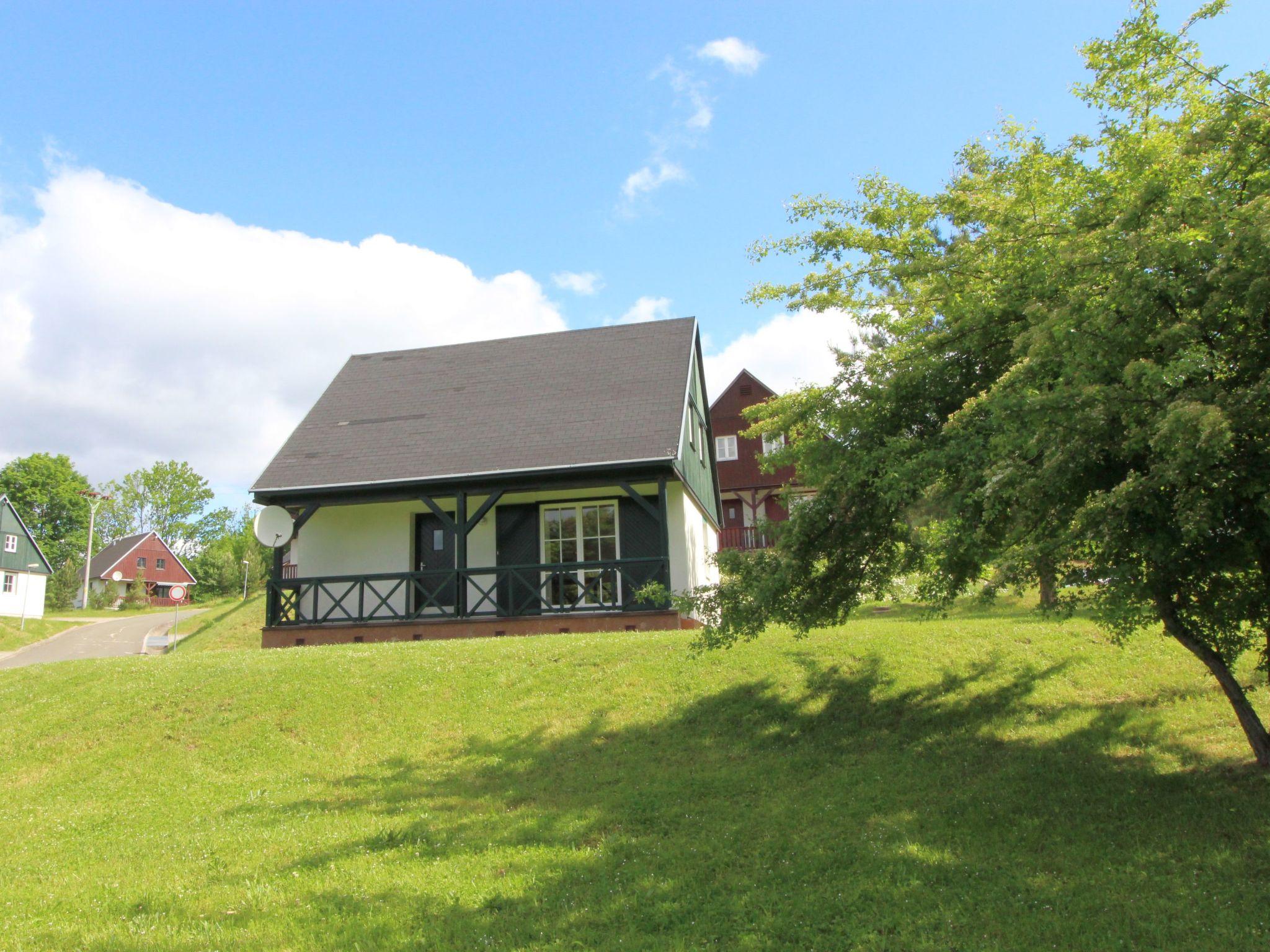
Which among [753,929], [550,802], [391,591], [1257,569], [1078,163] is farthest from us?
[391,591]

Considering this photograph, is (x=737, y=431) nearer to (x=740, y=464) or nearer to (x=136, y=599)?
(x=740, y=464)

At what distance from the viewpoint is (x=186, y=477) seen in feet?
246

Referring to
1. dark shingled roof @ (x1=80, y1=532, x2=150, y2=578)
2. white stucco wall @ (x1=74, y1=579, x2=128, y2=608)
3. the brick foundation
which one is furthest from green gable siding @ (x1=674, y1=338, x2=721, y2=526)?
dark shingled roof @ (x1=80, y1=532, x2=150, y2=578)

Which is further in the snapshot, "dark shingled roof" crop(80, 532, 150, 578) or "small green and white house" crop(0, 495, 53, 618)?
"dark shingled roof" crop(80, 532, 150, 578)

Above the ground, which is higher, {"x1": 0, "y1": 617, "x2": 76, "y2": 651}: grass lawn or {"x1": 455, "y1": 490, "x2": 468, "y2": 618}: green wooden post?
{"x1": 455, "y1": 490, "x2": 468, "y2": 618}: green wooden post

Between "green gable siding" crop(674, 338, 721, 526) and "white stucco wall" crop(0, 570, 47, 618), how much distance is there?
1500 inches

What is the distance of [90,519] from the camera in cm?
5969

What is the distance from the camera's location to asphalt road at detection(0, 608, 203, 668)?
2456 cm

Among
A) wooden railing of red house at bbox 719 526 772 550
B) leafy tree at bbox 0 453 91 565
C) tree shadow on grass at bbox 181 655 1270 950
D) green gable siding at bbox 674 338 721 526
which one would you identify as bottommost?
tree shadow on grass at bbox 181 655 1270 950

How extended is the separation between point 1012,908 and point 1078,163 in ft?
17.3

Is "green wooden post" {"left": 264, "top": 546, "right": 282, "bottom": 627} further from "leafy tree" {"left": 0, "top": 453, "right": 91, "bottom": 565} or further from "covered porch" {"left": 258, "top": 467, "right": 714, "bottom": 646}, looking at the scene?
"leafy tree" {"left": 0, "top": 453, "right": 91, "bottom": 565}

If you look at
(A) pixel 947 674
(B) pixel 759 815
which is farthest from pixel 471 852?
(A) pixel 947 674

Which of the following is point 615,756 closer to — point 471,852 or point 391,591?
point 471,852

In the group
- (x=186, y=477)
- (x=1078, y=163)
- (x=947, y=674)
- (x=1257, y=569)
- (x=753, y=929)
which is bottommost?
(x=753, y=929)
